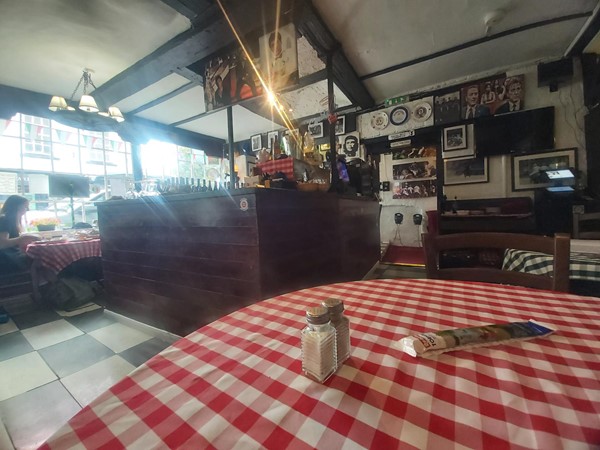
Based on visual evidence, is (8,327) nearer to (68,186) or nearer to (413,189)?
(68,186)

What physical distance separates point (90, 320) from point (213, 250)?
74.9 inches

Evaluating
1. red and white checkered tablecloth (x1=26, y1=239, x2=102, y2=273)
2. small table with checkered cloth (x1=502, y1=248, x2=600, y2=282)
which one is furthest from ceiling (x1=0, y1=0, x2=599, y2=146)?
small table with checkered cloth (x1=502, y1=248, x2=600, y2=282)

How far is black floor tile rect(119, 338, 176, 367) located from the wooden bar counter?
13 centimetres

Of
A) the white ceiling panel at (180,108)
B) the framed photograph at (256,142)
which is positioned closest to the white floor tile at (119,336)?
the white ceiling panel at (180,108)

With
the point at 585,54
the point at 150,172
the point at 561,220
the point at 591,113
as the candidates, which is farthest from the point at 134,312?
the point at 585,54

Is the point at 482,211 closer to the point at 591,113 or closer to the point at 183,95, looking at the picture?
the point at 591,113

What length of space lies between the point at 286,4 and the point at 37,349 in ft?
11.9

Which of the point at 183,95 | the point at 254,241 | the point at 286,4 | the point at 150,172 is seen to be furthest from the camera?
the point at 150,172

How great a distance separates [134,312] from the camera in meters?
2.40

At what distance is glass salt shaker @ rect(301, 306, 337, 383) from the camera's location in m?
0.44

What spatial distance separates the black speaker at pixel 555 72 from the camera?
371cm

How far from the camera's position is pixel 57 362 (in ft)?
6.06

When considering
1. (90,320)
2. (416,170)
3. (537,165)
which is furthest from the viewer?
(416,170)

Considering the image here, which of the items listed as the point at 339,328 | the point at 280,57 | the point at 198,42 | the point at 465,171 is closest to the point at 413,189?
the point at 465,171
